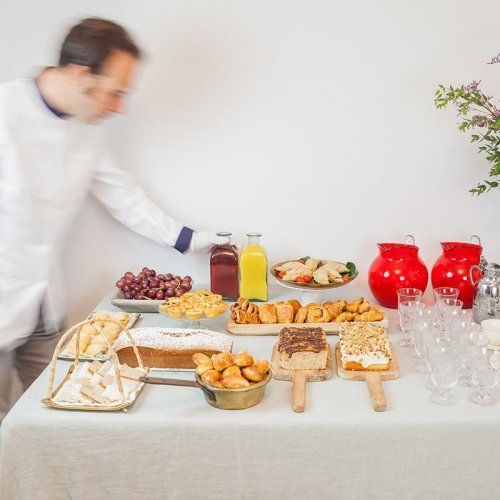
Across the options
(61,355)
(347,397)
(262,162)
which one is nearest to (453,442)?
(347,397)

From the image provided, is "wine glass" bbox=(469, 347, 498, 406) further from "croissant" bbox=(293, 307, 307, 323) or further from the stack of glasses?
"croissant" bbox=(293, 307, 307, 323)

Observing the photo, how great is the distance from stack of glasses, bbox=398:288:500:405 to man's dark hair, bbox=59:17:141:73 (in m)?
1.12

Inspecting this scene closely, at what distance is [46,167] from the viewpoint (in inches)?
80.0

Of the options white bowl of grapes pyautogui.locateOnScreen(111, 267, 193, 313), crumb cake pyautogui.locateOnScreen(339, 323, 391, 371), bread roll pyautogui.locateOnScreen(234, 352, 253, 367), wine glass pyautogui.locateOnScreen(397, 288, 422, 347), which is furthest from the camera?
white bowl of grapes pyautogui.locateOnScreen(111, 267, 193, 313)

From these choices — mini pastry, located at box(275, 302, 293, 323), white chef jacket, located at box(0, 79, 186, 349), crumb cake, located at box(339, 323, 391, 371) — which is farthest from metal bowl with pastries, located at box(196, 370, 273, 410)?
white chef jacket, located at box(0, 79, 186, 349)

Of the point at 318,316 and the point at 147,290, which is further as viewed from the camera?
the point at 147,290

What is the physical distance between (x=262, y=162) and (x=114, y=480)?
130 cm

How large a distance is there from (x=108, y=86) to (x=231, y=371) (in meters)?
0.92

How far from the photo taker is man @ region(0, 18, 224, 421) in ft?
6.18

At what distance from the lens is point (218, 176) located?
2416mm

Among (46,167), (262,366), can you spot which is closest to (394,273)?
(262,366)

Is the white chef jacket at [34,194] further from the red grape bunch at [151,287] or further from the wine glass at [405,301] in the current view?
the wine glass at [405,301]

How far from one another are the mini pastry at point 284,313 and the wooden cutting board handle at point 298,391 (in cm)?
35

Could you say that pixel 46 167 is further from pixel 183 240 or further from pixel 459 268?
pixel 459 268
